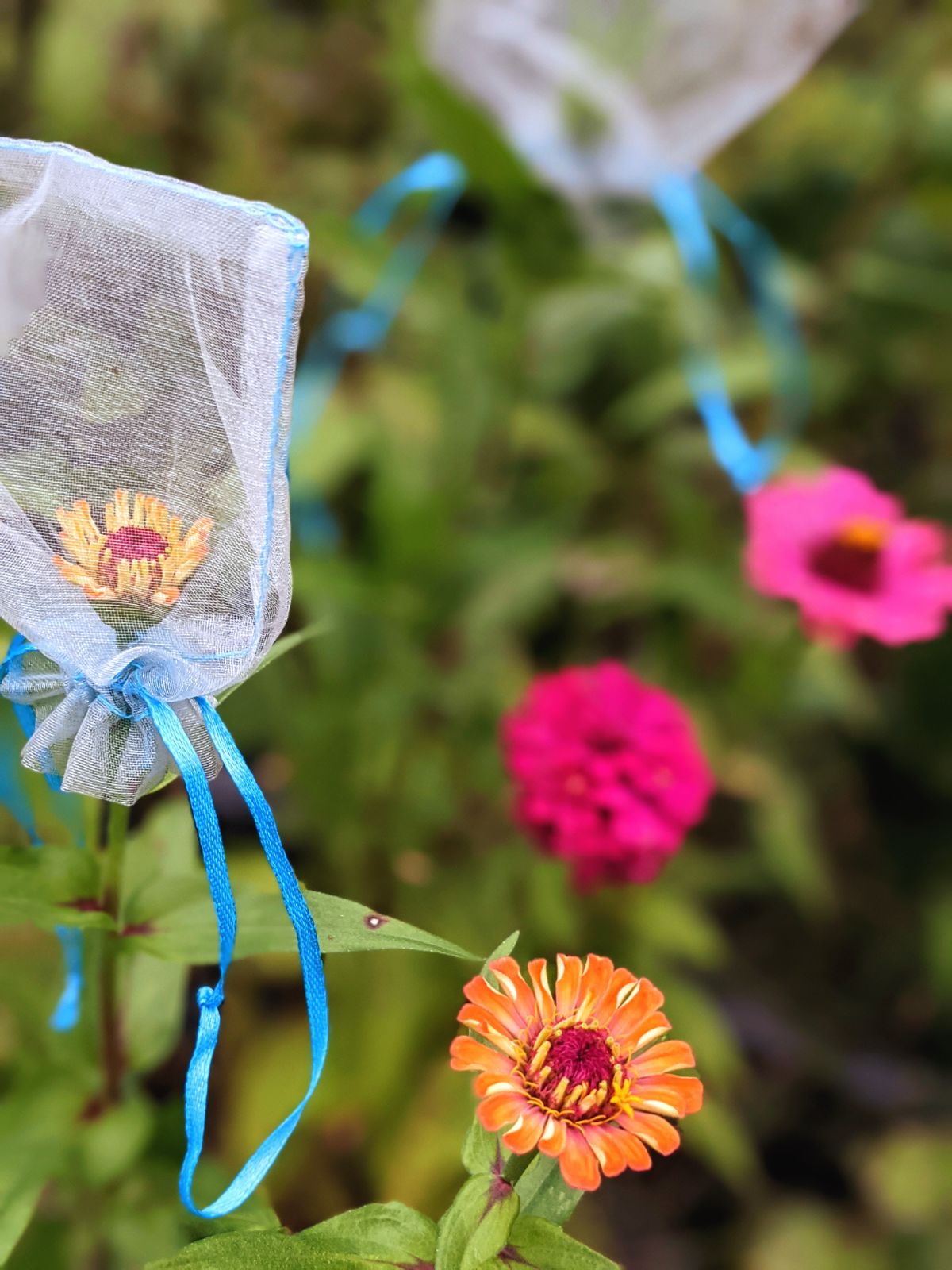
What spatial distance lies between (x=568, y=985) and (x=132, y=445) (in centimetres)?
24

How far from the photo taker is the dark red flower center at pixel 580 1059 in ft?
1.28

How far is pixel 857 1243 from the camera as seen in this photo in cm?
117

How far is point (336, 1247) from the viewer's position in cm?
41

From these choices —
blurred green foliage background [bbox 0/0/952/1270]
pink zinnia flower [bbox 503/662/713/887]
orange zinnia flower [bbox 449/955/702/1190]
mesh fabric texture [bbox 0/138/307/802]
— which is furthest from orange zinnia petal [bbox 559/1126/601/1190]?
blurred green foliage background [bbox 0/0/952/1270]

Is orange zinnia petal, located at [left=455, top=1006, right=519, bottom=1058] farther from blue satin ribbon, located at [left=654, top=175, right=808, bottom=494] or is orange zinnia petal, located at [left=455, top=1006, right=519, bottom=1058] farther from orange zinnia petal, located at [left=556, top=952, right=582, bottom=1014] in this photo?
blue satin ribbon, located at [left=654, top=175, right=808, bottom=494]

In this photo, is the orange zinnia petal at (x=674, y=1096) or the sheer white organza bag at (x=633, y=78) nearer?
the orange zinnia petal at (x=674, y=1096)

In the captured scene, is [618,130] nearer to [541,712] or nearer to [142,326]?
[541,712]

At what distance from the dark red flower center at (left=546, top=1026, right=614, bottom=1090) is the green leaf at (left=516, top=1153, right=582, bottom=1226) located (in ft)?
0.15

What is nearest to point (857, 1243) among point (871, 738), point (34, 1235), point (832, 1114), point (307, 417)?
point (832, 1114)

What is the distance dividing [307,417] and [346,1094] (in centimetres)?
66

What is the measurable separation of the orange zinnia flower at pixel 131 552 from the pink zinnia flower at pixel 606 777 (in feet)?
1.40

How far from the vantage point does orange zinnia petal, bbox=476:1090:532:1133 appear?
14.3 inches

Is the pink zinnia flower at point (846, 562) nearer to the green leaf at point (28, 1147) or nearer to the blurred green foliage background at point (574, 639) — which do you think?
the blurred green foliage background at point (574, 639)

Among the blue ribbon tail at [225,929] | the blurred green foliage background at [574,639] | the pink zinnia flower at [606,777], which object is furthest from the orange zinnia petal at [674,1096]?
the blurred green foliage background at [574,639]
